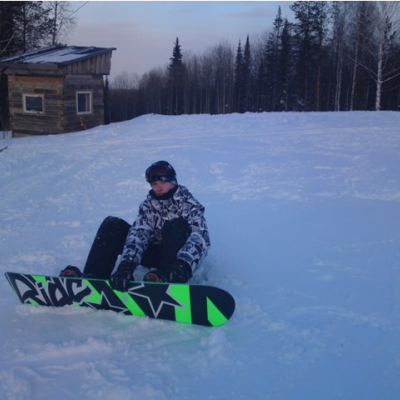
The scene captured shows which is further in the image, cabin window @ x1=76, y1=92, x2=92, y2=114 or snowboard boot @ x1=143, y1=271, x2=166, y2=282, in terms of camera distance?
cabin window @ x1=76, y1=92, x2=92, y2=114

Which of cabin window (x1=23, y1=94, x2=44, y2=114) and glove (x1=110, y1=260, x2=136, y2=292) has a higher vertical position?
cabin window (x1=23, y1=94, x2=44, y2=114)

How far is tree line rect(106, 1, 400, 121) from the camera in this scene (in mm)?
28609

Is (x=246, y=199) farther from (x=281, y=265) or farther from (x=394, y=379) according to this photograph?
(x=394, y=379)

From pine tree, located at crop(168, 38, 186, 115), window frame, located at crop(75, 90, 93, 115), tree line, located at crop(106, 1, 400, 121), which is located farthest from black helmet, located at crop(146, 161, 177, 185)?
pine tree, located at crop(168, 38, 186, 115)

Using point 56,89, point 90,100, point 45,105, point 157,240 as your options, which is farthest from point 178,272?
point 90,100

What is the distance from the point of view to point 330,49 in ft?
121

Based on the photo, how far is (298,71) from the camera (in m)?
37.5

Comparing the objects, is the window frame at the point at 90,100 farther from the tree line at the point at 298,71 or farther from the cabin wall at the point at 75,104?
the tree line at the point at 298,71

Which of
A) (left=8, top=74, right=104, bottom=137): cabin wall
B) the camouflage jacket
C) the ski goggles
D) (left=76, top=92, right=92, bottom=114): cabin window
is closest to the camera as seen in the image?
the camouflage jacket

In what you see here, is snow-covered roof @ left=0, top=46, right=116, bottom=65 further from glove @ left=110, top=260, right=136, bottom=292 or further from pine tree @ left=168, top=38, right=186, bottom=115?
pine tree @ left=168, top=38, right=186, bottom=115

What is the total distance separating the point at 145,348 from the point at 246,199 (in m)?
4.12

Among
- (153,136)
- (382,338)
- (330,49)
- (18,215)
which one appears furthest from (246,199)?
(330,49)

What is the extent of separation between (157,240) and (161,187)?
0.48 metres

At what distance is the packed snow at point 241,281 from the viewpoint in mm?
2402
